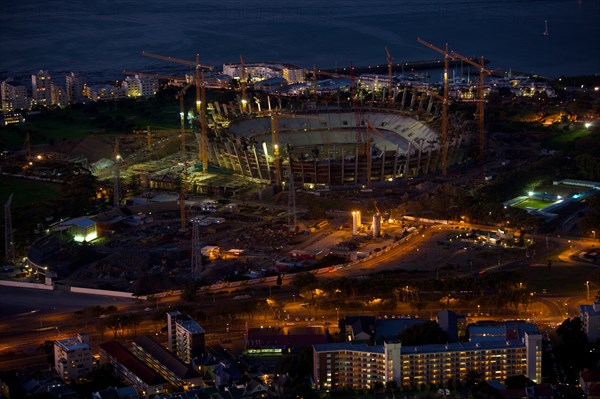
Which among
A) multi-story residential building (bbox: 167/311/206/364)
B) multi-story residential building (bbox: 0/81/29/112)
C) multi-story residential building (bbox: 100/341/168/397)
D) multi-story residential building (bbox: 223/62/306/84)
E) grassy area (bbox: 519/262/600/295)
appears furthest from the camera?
multi-story residential building (bbox: 223/62/306/84)

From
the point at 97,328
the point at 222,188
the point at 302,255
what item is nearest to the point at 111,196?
the point at 222,188

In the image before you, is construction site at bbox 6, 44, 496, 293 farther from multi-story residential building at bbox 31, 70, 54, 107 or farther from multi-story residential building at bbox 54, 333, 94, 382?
multi-story residential building at bbox 31, 70, 54, 107

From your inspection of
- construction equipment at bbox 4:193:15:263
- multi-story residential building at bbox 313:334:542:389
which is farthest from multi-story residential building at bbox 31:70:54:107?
multi-story residential building at bbox 313:334:542:389

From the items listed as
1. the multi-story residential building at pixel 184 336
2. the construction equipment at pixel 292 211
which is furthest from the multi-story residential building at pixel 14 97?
the multi-story residential building at pixel 184 336

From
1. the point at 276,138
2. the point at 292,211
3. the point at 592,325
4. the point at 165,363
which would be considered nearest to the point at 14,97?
the point at 276,138

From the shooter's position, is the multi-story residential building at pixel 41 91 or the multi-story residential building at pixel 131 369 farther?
the multi-story residential building at pixel 41 91

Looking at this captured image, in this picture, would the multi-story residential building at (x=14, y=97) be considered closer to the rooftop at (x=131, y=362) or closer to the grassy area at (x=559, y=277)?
the grassy area at (x=559, y=277)
